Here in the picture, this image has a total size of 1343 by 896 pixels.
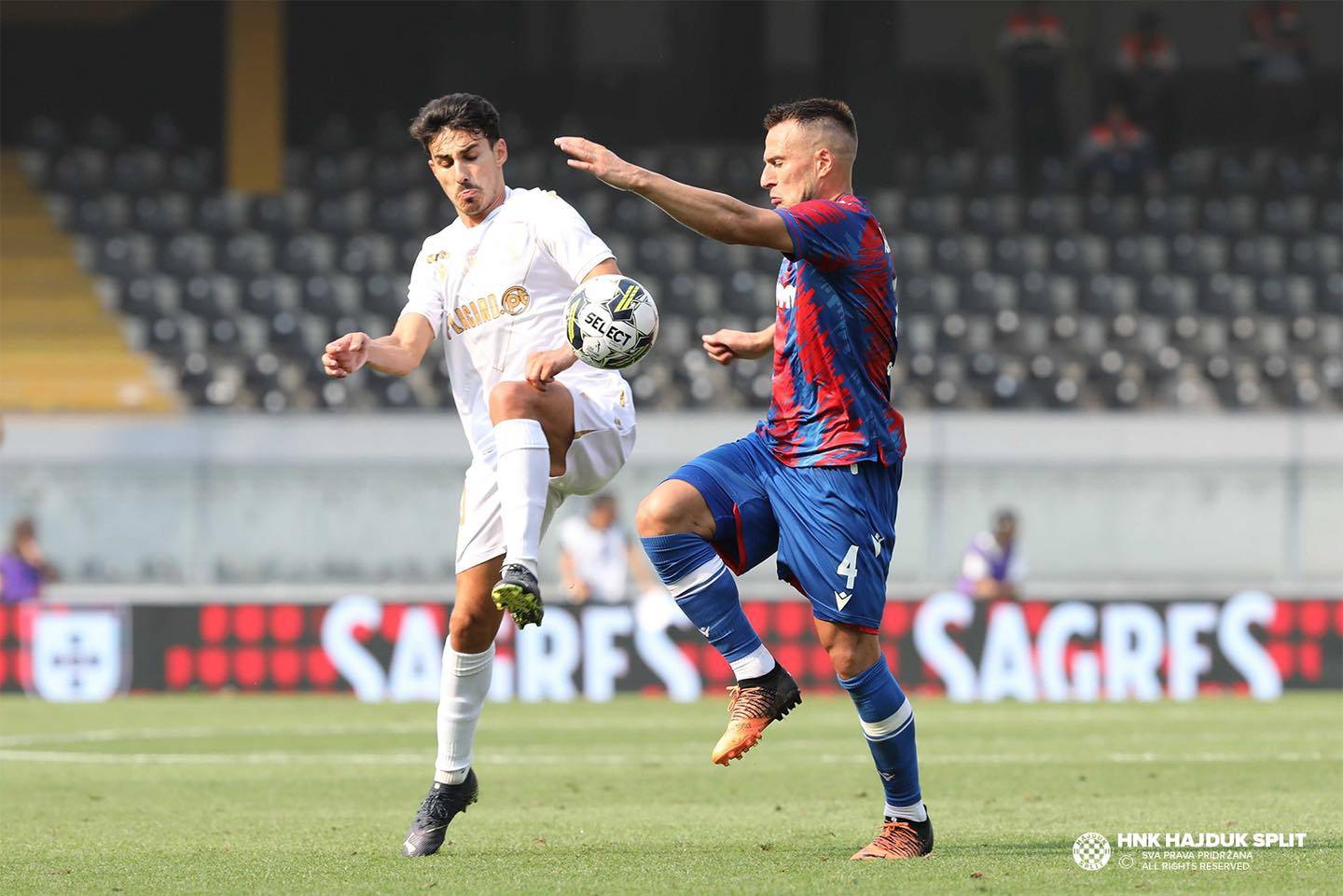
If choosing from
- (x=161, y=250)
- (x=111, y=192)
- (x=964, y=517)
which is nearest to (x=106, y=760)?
(x=964, y=517)

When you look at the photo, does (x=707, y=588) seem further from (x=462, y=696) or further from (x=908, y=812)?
(x=462, y=696)

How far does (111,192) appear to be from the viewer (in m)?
23.0

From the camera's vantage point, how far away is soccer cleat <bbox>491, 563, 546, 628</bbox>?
18.3 feet

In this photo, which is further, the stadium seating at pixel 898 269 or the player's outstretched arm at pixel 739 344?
the stadium seating at pixel 898 269

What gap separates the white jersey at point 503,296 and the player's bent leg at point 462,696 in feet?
1.58

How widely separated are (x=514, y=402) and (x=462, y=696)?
3.35 ft

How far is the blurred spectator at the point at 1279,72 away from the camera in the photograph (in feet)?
75.9

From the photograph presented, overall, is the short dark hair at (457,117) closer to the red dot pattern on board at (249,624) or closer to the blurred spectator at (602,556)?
the red dot pattern on board at (249,624)

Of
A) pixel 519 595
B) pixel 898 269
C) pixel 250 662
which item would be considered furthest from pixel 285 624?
pixel 519 595

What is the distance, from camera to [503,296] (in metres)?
6.38

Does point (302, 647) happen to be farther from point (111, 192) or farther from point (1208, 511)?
point (111, 192)

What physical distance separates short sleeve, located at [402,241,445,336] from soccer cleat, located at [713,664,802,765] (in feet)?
5.21

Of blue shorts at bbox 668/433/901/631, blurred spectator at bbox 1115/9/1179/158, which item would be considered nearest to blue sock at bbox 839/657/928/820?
blue shorts at bbox 668/433/901/631

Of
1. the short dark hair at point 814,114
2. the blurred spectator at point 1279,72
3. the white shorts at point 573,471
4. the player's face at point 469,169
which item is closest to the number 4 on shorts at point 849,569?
the white shorts at point 573,471
